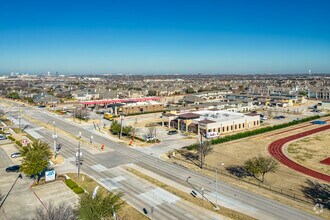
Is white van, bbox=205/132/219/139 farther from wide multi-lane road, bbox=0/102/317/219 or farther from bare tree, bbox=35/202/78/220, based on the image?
bare tree, bbox=35/202/78/220

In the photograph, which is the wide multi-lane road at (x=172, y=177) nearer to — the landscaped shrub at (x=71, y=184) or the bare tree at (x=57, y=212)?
the landscaped shrub at (x=71, y=184)

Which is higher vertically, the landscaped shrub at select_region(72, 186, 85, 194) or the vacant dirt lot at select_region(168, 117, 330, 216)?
the landscaped shrub at select_region(72, 186, 85, 194)

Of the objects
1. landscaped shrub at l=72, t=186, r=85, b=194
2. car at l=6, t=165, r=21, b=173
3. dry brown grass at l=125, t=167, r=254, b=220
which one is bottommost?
dry brown grass at l=125, t=167, r=254, b=220

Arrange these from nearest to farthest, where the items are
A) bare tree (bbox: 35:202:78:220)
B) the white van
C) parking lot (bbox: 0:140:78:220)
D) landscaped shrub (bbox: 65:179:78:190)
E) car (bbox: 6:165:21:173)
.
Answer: bare tree (bbox: 35:202:78:220) < parking lot (bbox: 0:140:78:220) < landscaped shrub (bbox: 65:179:78:190) < car (bbox: 6:165:21:173) < the white van

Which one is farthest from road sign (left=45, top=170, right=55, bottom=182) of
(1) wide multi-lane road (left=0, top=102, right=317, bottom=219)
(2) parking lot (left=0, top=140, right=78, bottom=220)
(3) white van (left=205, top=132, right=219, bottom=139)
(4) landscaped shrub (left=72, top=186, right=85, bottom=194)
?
(3) white van (left=205, top=132, right=219, bottom=139)

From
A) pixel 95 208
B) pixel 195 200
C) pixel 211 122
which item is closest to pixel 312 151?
pixel 211 122

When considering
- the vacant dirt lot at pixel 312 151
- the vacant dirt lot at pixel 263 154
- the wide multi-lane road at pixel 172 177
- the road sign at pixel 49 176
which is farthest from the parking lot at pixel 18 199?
the vacant dirt lot at pixel 312 151

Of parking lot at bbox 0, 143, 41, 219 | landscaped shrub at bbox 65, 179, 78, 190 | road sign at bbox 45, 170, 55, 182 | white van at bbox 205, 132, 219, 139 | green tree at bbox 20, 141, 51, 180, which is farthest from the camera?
white van at bbox 205, 132, 219, 139
